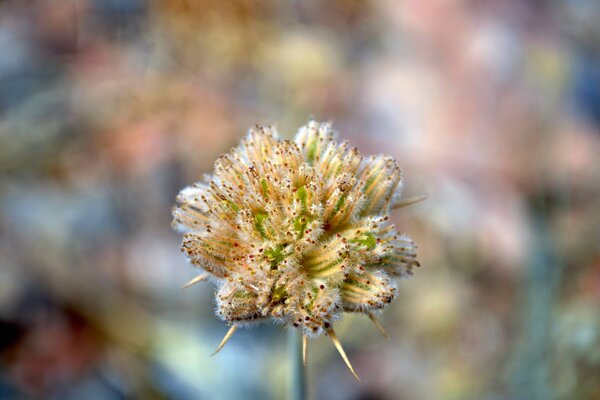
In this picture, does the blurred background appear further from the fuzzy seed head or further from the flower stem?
the fuzzy seed head

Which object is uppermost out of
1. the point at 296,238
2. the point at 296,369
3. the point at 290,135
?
the point at 290,135

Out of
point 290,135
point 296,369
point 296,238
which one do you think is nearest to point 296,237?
point 296,238

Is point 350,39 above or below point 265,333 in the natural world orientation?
above

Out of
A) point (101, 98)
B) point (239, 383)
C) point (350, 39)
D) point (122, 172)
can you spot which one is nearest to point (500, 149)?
point (350, 39)

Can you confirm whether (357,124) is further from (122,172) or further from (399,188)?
(399,188)

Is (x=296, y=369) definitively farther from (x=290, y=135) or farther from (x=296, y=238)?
(x=290, y=135)

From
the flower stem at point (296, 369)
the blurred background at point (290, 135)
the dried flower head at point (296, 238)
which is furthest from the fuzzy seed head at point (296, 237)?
the blurred background at point (290, 135)

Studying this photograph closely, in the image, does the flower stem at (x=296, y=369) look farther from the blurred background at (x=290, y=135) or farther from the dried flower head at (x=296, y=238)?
the blurred background at (x=290, y=135)

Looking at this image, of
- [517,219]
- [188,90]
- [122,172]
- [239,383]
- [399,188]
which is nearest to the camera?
[399,188]
